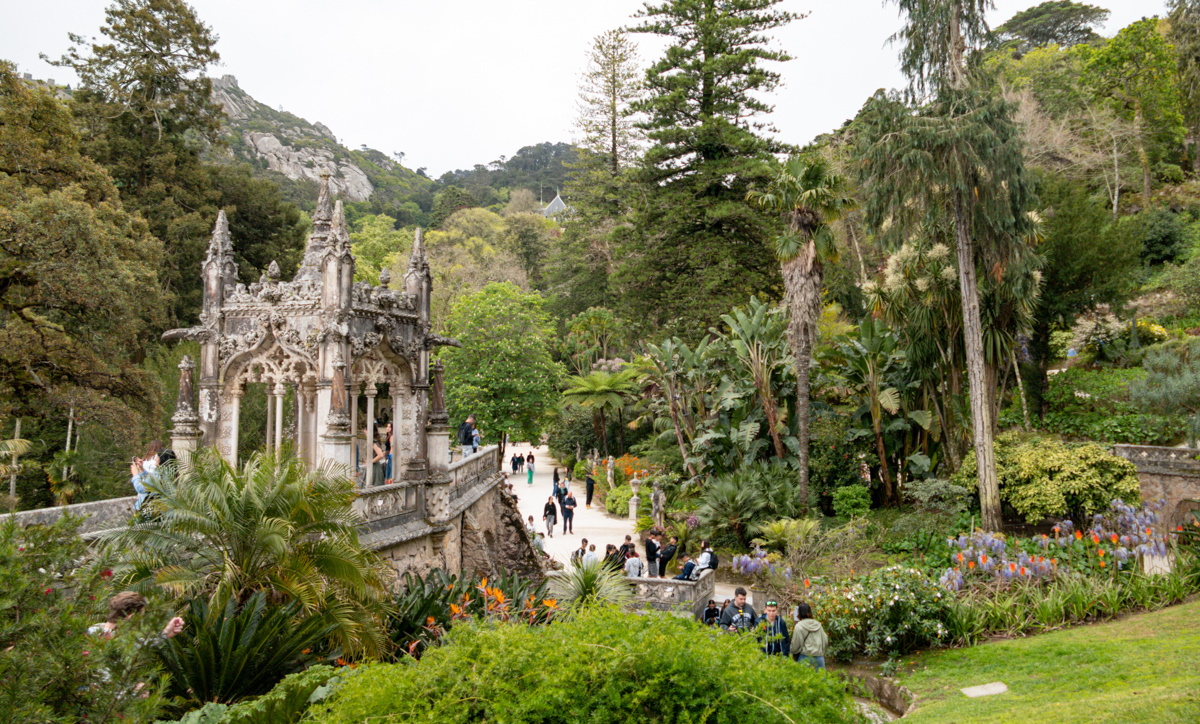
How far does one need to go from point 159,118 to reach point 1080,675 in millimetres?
29540

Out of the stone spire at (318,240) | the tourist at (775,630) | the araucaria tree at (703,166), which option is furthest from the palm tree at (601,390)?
the tourist at (775,630)

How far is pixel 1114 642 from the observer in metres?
9.18

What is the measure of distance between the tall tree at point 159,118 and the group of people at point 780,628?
69.7 feet

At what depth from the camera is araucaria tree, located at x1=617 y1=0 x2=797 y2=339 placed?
→ 26062mm

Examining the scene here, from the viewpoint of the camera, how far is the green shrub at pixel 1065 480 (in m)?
15.2

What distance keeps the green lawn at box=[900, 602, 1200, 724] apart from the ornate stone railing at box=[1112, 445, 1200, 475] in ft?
27.0

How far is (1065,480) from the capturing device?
611 inches

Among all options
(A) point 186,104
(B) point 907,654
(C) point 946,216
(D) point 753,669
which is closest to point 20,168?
(A) point 186,104

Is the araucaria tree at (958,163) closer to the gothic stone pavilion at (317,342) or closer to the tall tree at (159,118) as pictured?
the gothic stone pavilion at (317,342)

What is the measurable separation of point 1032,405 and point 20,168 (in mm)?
27430

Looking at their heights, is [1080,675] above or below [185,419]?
below

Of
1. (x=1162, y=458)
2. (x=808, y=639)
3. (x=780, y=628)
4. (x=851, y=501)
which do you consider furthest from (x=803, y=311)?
(x=808, y=639)

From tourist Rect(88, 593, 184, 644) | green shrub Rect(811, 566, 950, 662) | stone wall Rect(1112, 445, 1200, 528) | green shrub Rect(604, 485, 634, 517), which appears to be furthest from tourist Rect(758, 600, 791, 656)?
green shrub Rect(604, 485, 634, 517)

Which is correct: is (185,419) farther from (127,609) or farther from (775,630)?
(775,630)
